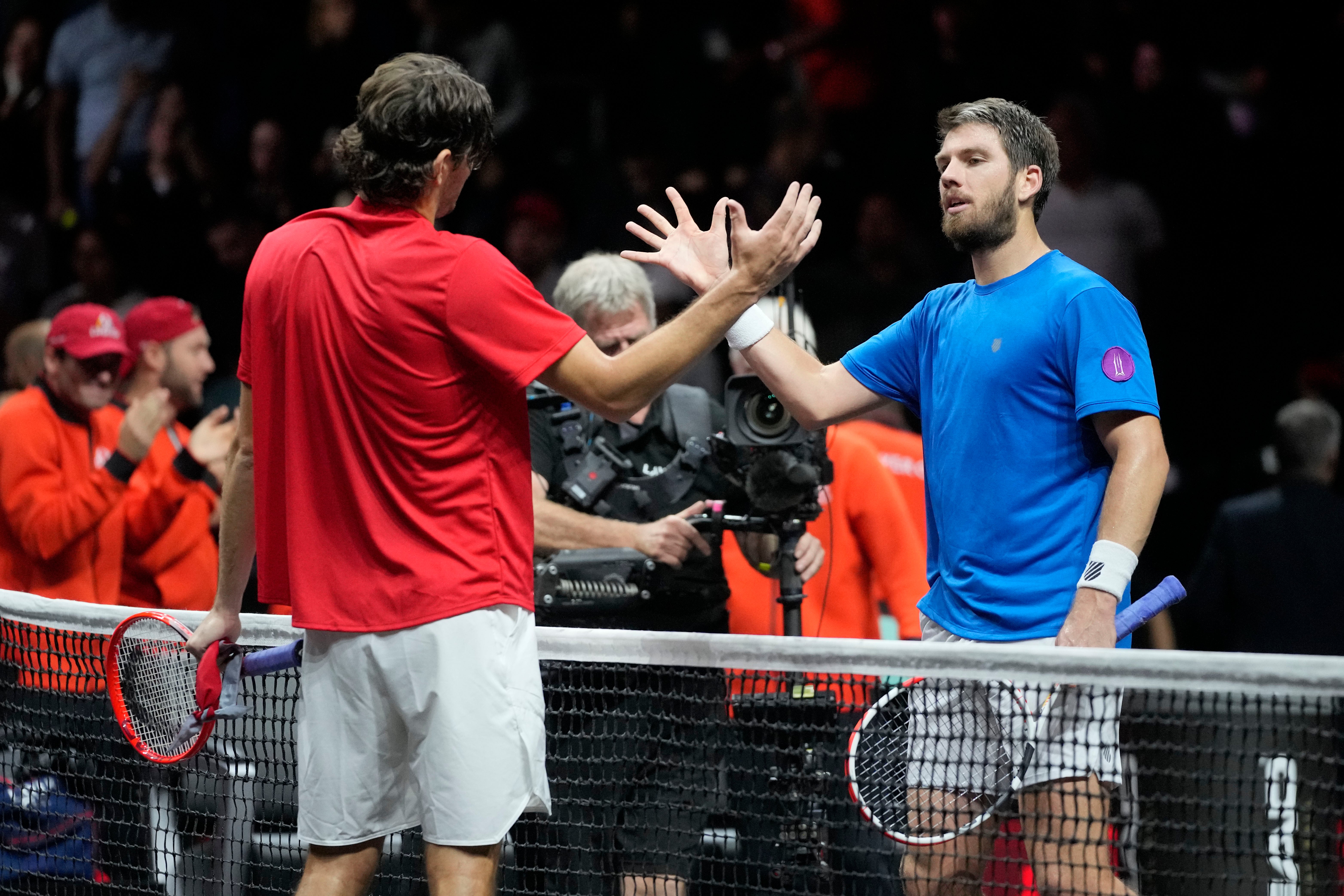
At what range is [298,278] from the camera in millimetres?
2635

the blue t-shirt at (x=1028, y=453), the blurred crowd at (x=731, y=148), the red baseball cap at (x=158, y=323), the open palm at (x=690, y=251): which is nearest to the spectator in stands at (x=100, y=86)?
the blurred crowd at (x=731, y=148)

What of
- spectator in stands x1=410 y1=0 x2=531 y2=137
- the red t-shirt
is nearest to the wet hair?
the red t-shirt

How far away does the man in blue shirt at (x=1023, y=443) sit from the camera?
2.82 m

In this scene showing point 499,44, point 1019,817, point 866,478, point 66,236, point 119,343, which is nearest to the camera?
point 1019,817

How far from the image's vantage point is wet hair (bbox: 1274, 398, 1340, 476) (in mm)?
5418

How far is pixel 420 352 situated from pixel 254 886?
1432 mm

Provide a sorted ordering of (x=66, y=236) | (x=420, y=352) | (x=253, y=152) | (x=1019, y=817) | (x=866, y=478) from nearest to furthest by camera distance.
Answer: (x=420, y=352) < (x=1019, y=817) < (x=866, y=478) < (x=253, y=152) < (x=66, y=236)

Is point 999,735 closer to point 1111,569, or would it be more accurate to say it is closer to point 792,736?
point 1111,569

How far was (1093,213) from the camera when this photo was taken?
6555 mm

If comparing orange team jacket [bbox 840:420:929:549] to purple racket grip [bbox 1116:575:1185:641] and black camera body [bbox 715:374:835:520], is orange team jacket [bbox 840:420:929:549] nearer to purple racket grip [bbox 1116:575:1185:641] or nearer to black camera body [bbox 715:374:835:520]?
black camera body [bbox 715:374:835:520]

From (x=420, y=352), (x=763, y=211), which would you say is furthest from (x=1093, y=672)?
(x=763, y=211)

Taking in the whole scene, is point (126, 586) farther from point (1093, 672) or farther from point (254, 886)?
point (1093, 672)

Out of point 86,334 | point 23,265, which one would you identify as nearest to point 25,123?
point 23,265

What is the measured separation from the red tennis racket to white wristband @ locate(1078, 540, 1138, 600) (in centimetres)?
189
